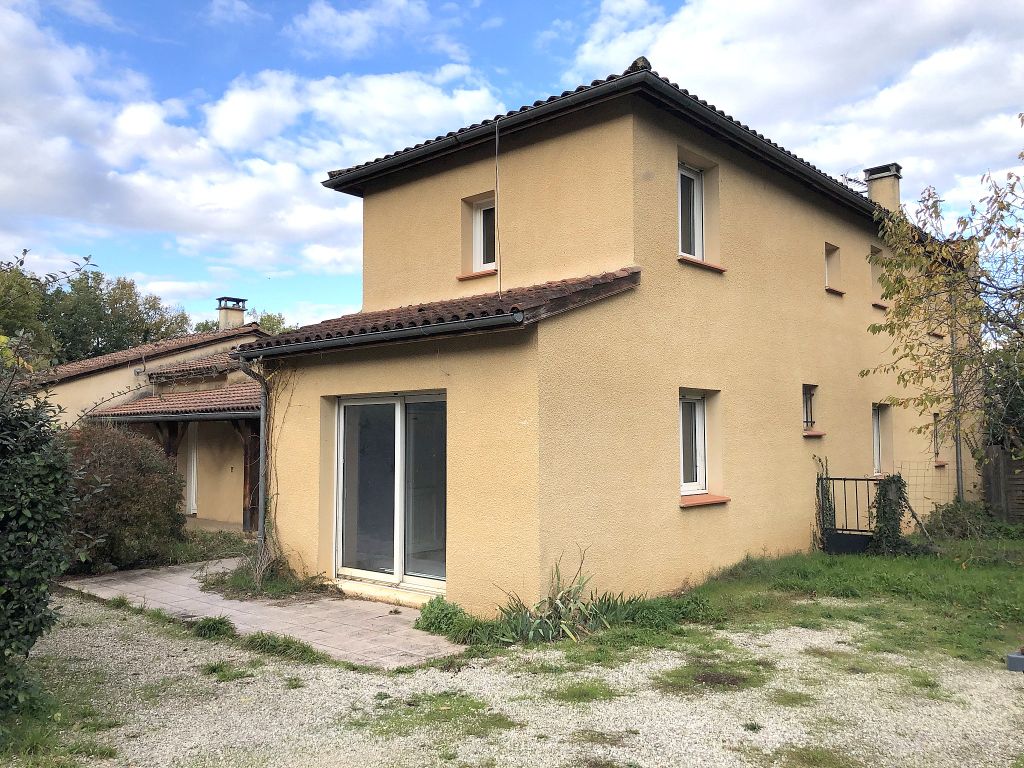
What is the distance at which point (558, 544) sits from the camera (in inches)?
275

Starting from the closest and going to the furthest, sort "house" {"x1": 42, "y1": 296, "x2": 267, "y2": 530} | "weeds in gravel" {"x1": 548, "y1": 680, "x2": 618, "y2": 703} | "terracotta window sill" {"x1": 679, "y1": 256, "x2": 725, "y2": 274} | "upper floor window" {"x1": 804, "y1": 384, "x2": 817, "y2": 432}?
"weeds in gravel" {"x1": 548, "y1": 680, "x2": 618, "y2": 703}, "terracotta window sill" {"x1": 679, "y1": 256, "x2": 725, "y2": 274}, "upper floor window" {"x1": 804, "y1": 384, "x2": 817, "y2": 432}, "house" {"x1": 42, "y1": 296, "x2": 267, "y2": 530}

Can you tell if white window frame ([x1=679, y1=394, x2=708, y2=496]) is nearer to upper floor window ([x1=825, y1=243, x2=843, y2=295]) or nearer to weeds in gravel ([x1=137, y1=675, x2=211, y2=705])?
upper floor window ([x1=825, y1=243, x2=843, y2=295])

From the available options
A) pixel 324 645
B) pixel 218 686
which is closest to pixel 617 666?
pixel 324 645

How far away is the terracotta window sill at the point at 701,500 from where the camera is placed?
855cm

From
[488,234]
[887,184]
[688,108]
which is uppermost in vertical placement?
[887,184]

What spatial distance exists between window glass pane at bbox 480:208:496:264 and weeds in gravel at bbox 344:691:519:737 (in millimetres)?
5999

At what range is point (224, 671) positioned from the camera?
5844 millimetres

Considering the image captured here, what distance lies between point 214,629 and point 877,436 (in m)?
11.7

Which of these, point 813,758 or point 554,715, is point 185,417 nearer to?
point 554,715

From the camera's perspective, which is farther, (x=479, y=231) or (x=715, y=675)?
(x=479, y=231)

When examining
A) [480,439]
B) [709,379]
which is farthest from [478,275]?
[709,379]

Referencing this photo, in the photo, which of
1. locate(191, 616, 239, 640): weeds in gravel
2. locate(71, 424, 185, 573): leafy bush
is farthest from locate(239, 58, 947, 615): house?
locate(71, 424, 185, 573): leafy bush

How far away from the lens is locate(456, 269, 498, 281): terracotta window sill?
31.1 feet

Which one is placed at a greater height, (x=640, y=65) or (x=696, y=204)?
(x=640, y=65)
